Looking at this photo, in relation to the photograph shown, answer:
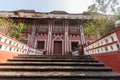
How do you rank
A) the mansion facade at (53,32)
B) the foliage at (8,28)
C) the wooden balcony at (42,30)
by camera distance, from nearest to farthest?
1. the foliage at (8,28)
2. the mansion facade at (53,32)
3. the wooden balcony at (42,30)

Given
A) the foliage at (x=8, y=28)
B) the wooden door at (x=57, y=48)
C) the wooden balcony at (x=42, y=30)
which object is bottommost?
the wooden door at (x=57, y=48)

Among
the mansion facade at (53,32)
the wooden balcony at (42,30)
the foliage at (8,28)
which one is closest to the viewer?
the foliage at (8,28)

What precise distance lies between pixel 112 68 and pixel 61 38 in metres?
11.8

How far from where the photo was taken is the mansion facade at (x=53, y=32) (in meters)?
14.2

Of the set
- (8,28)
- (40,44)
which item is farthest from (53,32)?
(8,28)

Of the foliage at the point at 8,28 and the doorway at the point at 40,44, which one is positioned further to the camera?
the doorway at the point at 40,44

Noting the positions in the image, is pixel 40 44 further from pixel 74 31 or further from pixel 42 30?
pixel 74 31

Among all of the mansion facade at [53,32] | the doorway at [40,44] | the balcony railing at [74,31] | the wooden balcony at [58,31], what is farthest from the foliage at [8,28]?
the balcony railing at [74,31]

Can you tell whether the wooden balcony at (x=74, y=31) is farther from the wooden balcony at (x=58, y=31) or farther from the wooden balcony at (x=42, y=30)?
the wooden balcony at (x=42, y=30)

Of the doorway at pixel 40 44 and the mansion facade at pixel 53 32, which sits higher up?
the mansion facade at pixel 53 32

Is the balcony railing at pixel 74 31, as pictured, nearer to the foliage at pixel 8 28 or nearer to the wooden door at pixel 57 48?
the wooden door at pixel 57 48

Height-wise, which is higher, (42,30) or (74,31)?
(42,30)

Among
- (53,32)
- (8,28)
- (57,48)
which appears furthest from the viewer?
(53,32)

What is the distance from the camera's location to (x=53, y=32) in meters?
14.8
